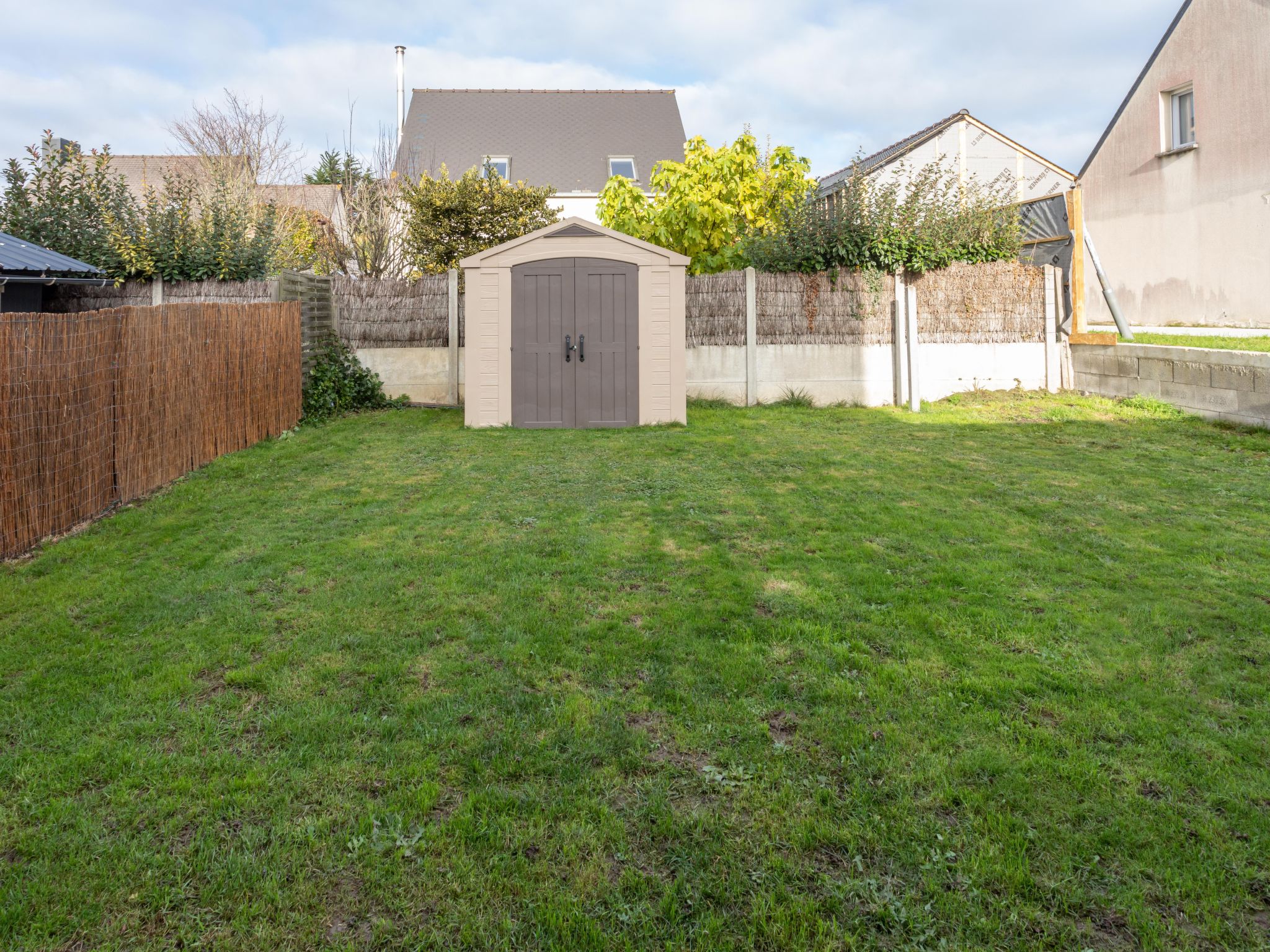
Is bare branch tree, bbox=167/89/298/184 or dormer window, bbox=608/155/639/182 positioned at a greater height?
dormer window, bbox=608/155/639/182

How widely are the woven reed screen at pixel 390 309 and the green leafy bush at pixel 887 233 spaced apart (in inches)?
183

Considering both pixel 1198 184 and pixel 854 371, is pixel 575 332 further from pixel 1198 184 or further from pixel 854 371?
pixel 1198 184

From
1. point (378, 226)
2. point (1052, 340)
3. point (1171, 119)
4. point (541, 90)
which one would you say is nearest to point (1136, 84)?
point (1171, 119)

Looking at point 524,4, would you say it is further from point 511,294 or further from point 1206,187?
point 1206,187

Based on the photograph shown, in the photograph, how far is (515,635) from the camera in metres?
3.88

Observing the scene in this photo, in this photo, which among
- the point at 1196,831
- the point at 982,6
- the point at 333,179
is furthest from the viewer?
the point at 333,179

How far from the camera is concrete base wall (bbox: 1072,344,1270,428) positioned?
29.9 feet

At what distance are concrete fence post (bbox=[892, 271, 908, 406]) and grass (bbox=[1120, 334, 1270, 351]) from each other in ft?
9.91

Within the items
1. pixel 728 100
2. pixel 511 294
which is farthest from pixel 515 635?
pixel 728 100

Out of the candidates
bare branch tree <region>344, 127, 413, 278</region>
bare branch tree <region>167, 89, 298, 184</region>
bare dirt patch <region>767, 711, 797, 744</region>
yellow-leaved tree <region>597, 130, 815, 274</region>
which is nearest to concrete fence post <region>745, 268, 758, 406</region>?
yellow-leaved tree <region>597, 130, 815, 274</region>

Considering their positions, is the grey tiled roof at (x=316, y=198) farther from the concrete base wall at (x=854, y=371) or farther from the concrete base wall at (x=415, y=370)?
the concrete base wall at (x=854, y=371)

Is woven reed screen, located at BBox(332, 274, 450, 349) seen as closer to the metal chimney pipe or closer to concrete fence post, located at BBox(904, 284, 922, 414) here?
concrete fence post, located at BBox(904, 284, 922, 414)

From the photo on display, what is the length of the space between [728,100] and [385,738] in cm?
3079

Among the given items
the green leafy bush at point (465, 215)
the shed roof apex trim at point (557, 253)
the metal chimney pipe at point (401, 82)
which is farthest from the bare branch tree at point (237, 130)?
the shed roof apex trim at point (557, 253)
